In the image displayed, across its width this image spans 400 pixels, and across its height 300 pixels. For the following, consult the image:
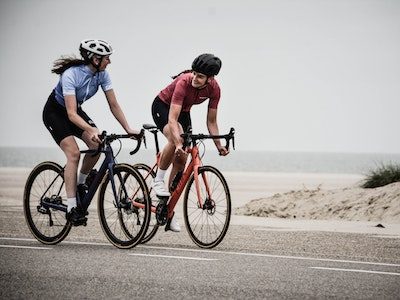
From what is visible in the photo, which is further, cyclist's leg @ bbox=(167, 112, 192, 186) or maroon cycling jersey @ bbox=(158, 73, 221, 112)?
cyclist's leg @ bbox=(167, 112, 192, 186)

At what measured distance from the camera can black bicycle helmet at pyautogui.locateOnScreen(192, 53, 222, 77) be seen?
31.8 ft

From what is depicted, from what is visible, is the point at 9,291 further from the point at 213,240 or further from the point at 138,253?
the point at 213,240

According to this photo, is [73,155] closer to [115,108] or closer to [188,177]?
[115,108]

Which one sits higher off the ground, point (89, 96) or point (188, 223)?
point (89, 96)

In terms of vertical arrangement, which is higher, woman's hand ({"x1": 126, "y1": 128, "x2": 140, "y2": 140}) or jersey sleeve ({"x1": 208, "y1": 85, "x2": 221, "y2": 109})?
jersey sleeve ({"x1": 208, "y1": 85, "x2": 221, "y2": 109})

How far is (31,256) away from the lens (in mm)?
8938

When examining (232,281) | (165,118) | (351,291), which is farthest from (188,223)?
(351,291)

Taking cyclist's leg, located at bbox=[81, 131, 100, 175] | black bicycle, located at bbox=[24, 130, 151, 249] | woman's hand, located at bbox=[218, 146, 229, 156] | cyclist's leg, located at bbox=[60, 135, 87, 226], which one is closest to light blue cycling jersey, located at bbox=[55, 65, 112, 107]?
cyclist's leg, located at bbox=[81, 131, 100, 175]

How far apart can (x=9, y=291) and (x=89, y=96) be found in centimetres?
356

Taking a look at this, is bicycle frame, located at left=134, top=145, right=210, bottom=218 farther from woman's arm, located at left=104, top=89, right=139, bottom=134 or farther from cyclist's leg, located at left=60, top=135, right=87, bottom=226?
woman's arm, located at left=104, top=89, right=139, bottom=134

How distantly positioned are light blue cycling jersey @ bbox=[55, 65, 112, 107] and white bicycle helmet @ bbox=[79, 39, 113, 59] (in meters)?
0.17

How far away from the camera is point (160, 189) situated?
1020cm

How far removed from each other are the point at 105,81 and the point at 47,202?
5.12ft

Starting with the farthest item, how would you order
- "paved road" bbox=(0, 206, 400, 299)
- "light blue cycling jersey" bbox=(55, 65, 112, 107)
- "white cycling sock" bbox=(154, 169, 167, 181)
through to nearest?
"white cycling sock" bbox=(154, 169, 167, 181) < "light blue cycling jersey" bbox=(55, 65, 112, 107) < "paved road" bbox=(0, 206, 400, 299)
